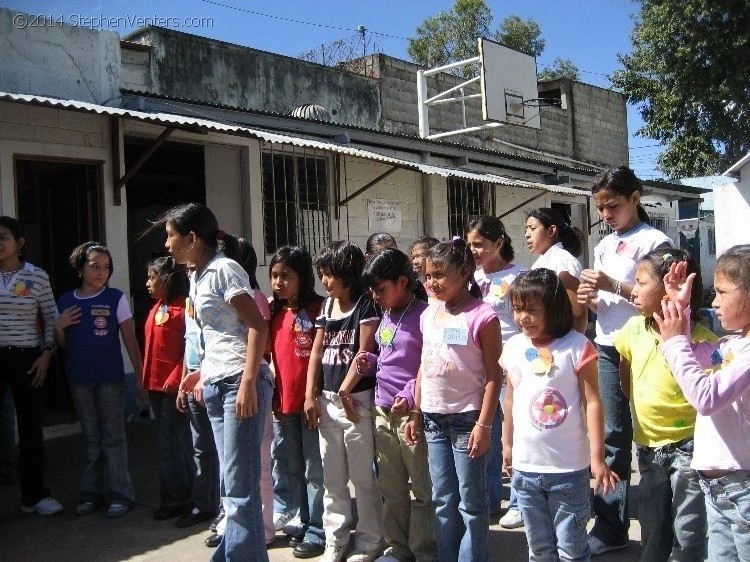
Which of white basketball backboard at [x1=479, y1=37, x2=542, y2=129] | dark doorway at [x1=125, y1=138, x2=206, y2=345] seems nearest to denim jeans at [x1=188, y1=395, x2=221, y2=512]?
dark doorway at [x1=125, y1=138, x2=206, y2=345]

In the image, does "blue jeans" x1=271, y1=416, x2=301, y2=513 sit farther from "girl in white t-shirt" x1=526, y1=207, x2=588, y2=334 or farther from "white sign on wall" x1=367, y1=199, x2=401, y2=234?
"white sign on wall" x1=367, y1=199, x2=401, y2=234

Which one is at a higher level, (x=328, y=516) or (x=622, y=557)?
(x=328, y=516)

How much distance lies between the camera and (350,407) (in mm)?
3535

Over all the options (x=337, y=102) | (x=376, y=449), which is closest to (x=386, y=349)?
→ (x=376, y=449)

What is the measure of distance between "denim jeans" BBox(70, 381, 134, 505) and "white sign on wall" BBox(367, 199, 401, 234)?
5724 millimetres

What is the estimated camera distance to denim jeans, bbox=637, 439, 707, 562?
277 cm

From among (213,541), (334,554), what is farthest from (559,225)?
(213,541)

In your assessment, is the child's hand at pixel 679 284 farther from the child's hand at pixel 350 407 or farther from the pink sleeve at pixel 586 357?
the child's hand at pixel 350 407

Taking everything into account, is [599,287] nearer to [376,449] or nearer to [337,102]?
[376,449]

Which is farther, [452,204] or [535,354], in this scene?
[452,204]

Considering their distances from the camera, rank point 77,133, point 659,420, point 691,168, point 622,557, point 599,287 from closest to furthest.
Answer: point 659,420 → point 599,287 → point 622,557 → point 77,133 → point 691,168

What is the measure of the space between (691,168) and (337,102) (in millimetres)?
10918

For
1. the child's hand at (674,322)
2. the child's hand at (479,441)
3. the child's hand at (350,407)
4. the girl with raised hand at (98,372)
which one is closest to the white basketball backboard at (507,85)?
the girl with raised hand at (98,372)

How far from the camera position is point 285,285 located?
3.98 m
